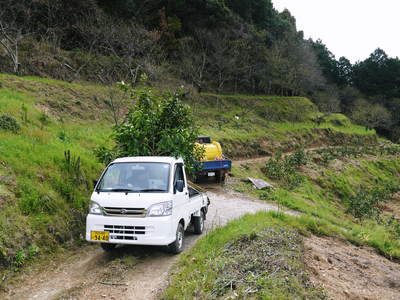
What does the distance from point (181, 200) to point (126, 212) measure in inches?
53.7

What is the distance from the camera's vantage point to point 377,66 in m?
71.0

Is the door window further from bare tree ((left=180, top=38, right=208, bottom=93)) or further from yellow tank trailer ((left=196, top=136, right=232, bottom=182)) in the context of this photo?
bare tree ((left=180, top=38, right=208, bottom=93))

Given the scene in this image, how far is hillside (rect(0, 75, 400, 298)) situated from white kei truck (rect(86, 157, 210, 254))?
772mm

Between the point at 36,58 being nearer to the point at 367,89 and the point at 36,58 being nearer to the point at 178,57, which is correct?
the point at 178,57

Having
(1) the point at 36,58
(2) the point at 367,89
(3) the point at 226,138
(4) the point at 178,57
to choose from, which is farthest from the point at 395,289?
(2) the point at 367,89

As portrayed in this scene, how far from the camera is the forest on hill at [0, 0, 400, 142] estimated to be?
1079 inches

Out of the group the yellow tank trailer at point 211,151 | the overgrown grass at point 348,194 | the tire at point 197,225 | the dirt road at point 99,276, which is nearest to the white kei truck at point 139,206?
the dirt road at point 99,276

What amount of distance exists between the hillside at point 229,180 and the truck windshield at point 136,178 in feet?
5.21

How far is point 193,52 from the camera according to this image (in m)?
40.1

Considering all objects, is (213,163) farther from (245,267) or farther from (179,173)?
(245,267)

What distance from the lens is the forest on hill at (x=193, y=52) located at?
2741cm

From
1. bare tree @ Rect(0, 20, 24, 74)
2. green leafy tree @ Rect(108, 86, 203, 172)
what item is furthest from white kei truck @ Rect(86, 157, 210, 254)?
bare tree @ Rect(0, 20, 24, 74)

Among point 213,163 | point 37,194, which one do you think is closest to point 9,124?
point 37,194

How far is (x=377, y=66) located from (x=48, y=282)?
78.1 metres
